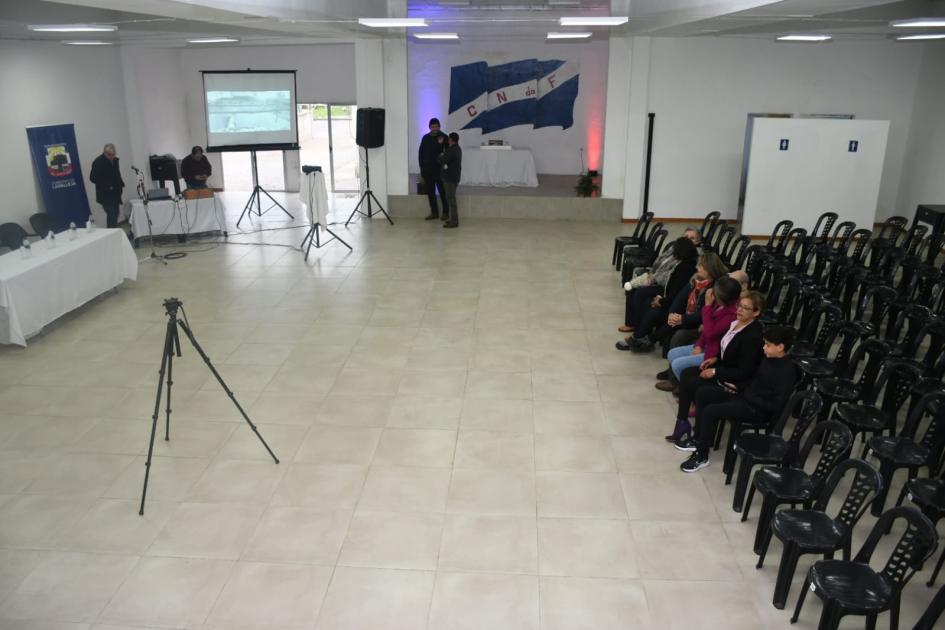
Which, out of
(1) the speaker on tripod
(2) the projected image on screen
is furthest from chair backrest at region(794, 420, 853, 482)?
(2) the projected image on screen

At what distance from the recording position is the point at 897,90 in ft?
41.7

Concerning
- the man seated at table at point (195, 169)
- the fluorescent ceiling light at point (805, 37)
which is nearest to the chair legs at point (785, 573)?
the fluorescent ceiling light at point (805, 37)

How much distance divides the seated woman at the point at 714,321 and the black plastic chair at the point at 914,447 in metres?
1.34

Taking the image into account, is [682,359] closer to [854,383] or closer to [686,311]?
[686,311]

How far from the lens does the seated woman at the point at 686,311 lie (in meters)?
6.27

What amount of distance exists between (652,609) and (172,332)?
3413mm

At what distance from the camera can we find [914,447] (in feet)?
14.9

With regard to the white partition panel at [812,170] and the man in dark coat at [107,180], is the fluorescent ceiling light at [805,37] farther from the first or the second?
the man in dark coat at [107,180]

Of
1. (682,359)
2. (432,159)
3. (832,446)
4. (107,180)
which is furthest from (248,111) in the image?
(832,446)

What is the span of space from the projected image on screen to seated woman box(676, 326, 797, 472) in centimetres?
1012

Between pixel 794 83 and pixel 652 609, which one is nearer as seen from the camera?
pixel 652 609

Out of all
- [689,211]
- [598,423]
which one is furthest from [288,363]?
[689,211]

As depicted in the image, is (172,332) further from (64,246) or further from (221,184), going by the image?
(221,184)

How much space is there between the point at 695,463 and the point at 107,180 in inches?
404
